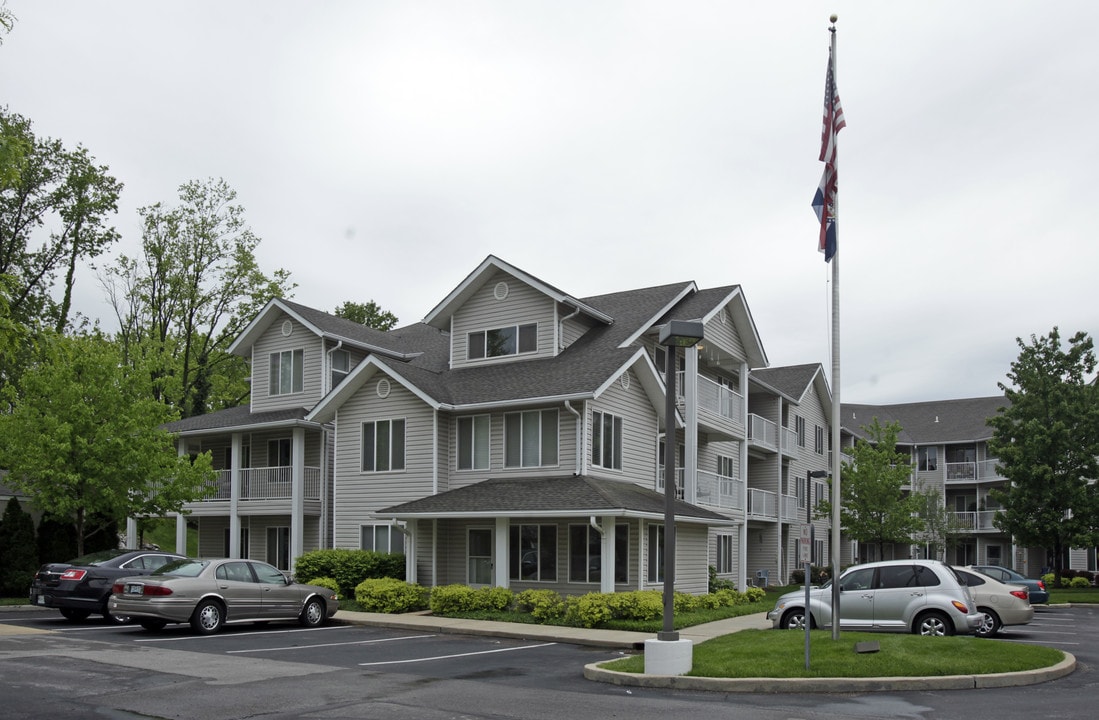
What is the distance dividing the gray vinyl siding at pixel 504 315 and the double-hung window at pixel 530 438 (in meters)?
3.18

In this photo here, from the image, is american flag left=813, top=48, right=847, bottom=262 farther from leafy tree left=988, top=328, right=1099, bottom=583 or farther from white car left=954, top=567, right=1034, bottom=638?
leafy tree left=988, top=328, right=1099, bottom=583

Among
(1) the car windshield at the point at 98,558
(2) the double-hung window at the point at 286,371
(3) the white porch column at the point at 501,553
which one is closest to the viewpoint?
(1) the car windshield at the point at 98,558

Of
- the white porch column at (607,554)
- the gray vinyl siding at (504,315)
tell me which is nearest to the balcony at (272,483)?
the gray vinyl siding at (504,315)

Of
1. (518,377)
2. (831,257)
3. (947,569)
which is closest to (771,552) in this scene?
(518,377)

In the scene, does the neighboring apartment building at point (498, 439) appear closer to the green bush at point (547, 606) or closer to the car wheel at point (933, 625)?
the green bush at point (547, 606)

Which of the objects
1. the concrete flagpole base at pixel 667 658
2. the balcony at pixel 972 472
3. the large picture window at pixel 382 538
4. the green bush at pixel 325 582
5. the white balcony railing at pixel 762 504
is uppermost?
the balcony at pixel 972 472

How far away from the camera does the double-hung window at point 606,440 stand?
2796cm

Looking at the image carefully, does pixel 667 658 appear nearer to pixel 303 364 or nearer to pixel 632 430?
pixel 632 430

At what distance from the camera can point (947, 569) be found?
1928 centimetres

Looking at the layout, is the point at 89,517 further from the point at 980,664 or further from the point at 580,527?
the point at 980,664

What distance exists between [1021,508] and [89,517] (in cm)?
3468

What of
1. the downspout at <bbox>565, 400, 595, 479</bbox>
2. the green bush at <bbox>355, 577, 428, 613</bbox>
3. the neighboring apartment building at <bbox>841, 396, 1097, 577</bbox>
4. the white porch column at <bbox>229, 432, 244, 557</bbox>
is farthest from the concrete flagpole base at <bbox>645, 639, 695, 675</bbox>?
the neighboring apartment building at <bbox>841, 396, 1097, 577</bbox>

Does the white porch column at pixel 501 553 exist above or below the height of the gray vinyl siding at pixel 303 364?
below

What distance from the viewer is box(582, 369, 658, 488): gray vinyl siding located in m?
28.0
